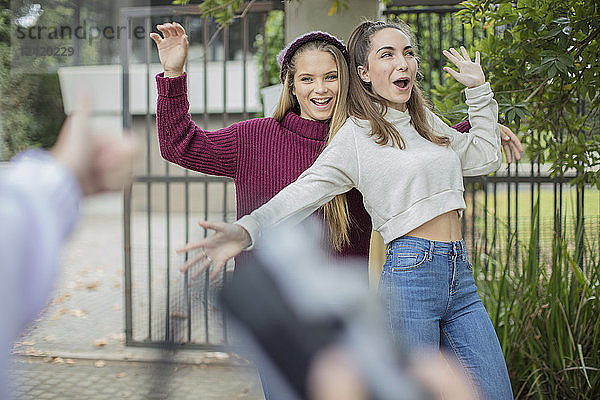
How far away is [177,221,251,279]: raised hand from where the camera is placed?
77 cm

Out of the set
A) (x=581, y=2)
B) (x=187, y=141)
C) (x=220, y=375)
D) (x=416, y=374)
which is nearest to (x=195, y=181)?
(x=220, y=375)

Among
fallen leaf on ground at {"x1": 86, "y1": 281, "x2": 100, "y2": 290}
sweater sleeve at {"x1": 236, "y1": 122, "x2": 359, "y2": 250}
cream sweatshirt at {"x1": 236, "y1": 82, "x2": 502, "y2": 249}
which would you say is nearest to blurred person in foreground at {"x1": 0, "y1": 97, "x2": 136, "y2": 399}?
sweater sleeve at {"x1": 236, "y1": 122, "x2": 359, "y2": 250}

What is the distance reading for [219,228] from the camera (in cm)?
97

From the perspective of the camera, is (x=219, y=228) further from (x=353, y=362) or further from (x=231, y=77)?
(x=231, y=77)

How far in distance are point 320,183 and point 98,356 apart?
9.19ft

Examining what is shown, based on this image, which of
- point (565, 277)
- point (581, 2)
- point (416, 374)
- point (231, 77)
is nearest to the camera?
point (416, 374)

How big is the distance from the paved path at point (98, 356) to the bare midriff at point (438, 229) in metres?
0.54

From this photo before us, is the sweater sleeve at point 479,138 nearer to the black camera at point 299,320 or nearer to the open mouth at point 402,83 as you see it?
the open mouth at point 402,83

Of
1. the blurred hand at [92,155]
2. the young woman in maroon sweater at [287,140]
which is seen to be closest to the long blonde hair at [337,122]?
the young woman in maroon sweater at [287,140]

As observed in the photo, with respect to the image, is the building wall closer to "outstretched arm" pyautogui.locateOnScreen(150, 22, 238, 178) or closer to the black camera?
"outstretched arm" pyautogui.locateOnScreen(150, 22, 238, 178)

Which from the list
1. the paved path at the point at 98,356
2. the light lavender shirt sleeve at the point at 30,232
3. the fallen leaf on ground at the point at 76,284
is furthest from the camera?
the fallen leaf on ground at the point at 76,284

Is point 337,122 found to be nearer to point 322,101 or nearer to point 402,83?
point 322,101

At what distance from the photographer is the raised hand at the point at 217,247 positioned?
30.5 inches

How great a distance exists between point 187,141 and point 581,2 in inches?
53.0
